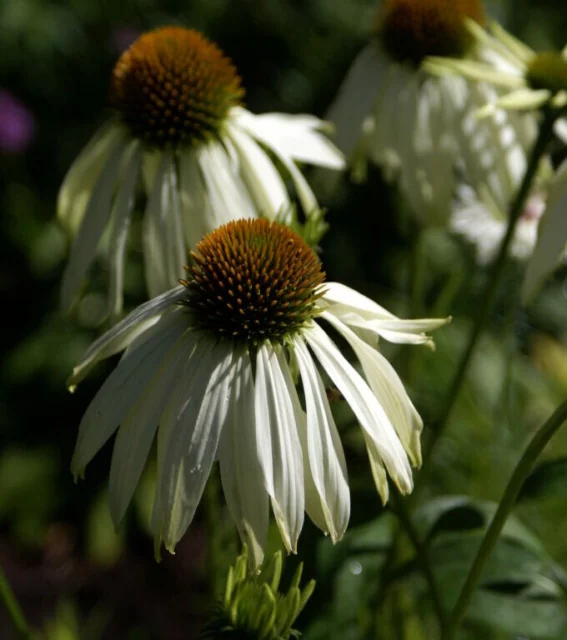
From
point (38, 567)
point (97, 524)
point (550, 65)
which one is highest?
point (550, 65)

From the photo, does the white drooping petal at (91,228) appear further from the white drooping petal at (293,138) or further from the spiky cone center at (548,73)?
the spiky cone center at (548,73)

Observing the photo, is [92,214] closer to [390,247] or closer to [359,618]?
[359,618]

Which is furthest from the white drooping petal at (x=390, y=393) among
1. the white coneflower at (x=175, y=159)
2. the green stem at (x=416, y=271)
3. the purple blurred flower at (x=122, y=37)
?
the purple blurred flower at (x=122, y=37)

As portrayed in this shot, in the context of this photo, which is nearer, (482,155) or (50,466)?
(482,155)

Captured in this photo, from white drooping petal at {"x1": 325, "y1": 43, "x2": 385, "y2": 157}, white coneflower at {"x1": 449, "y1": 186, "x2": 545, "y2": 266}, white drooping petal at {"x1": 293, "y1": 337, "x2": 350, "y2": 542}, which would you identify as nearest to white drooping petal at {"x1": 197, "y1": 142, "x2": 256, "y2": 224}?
white drooping petal at {"x1": 325, "y1": 43, "x2": 385, "y2": 157}

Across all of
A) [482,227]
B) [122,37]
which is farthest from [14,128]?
[482,227]

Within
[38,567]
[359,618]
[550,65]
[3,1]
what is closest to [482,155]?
[550,65]

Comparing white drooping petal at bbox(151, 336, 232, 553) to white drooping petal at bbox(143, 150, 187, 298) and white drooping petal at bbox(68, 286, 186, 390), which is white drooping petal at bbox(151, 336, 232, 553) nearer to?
white drooping petal at bbox(68, 286, 186, 390)
